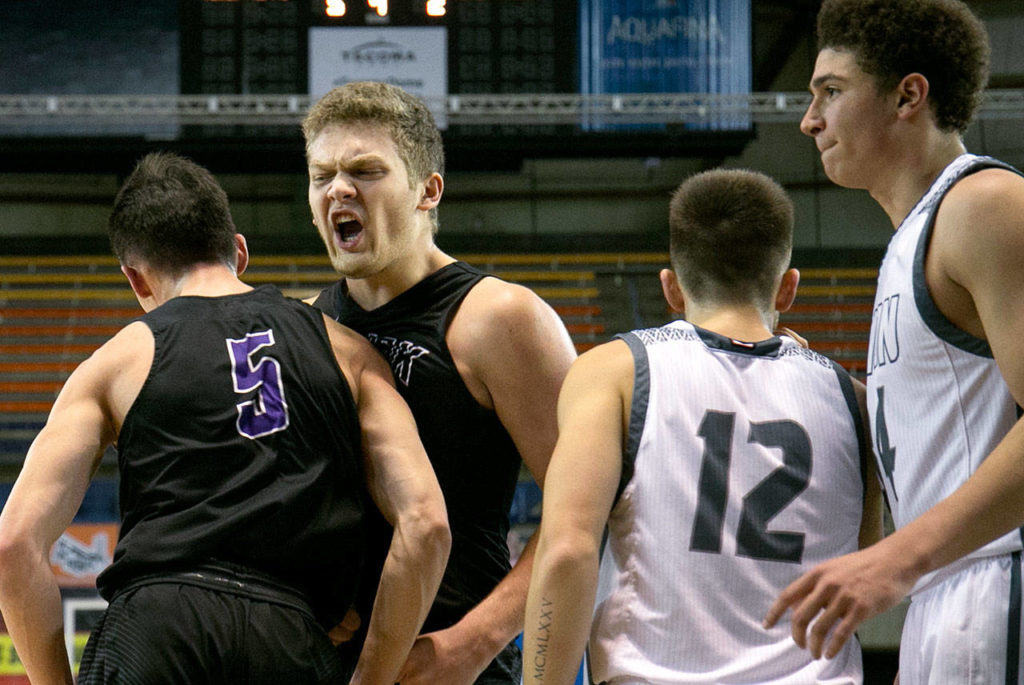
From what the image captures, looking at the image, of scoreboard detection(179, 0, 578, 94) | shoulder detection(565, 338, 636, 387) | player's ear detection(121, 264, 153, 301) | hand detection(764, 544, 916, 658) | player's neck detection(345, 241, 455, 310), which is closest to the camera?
hand detection(764, 544, 916, 658)

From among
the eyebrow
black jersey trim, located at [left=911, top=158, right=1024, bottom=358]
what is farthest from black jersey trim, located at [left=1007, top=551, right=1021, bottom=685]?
the eyebrow

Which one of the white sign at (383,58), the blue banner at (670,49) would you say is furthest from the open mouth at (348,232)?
the blue banner at (670,49)

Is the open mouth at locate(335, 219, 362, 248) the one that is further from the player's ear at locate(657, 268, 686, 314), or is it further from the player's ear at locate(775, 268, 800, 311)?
the player's ear at locate(775, 268, 800, 311)

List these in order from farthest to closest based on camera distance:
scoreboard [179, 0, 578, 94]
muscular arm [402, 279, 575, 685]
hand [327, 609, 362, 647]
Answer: scoreboard [179, 0, 578, 94], muscular arm [402, 279, 575, 685], hand [327, 609, 362, 647]

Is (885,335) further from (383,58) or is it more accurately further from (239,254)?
(383,58)

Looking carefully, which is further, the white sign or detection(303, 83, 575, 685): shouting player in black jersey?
the white sign

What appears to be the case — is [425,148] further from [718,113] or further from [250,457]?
[718,113]

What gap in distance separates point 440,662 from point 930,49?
1.61m

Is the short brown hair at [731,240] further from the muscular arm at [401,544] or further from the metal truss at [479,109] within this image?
the metal truss at [479,109]

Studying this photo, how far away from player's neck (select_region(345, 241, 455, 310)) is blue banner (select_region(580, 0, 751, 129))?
7.20 m

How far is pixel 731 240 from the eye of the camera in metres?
2.28

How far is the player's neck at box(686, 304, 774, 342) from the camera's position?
2260 mm

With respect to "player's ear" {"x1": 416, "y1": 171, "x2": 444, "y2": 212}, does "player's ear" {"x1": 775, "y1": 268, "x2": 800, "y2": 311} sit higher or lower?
lower

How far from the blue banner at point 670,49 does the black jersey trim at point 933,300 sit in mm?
7915
